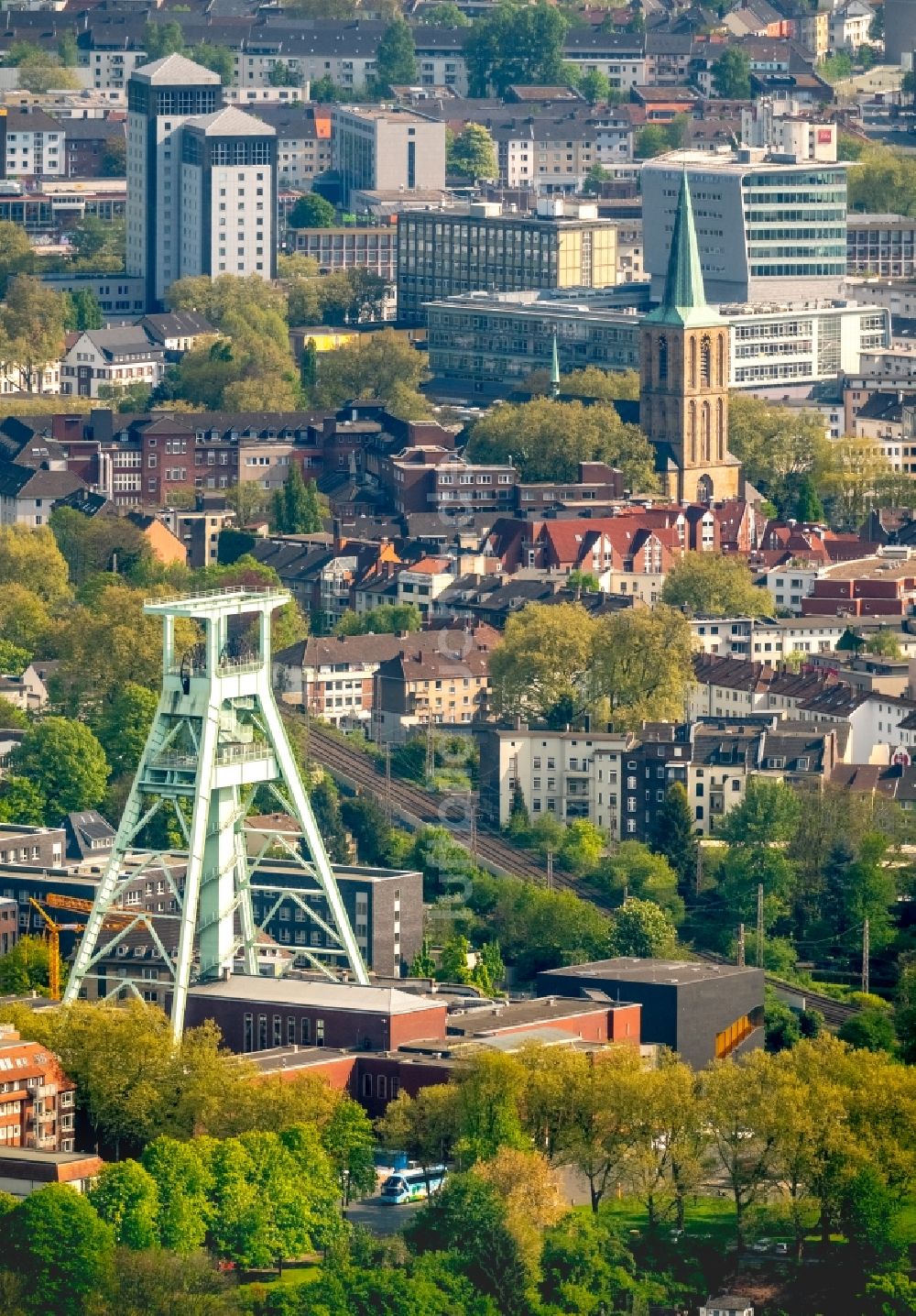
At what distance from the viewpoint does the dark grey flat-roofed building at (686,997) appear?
93812 mm

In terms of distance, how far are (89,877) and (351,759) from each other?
1600 centimetres

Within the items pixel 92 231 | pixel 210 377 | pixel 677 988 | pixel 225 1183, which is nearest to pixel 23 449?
pixel 210 377

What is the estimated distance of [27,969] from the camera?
96.0 m

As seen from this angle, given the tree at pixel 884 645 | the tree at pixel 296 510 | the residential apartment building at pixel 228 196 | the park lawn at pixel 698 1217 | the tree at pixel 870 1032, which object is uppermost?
the residential apartment building at pixel 228 196

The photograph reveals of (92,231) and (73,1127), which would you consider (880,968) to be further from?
(92,231)

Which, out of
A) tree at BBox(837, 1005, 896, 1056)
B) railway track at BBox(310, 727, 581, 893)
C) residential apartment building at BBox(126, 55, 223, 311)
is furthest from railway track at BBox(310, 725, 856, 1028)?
residential apartment building at BBox(126, 55, 223, 311)

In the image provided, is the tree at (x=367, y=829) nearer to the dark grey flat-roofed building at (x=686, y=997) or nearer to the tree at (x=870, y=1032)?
the dark grey flat-roofed building at (x=686, y=997)

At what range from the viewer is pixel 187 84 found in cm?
18762

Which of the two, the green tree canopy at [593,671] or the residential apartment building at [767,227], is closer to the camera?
the green tree canopy at [593,671]

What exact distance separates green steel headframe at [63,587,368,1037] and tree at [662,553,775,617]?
40026 millimetres

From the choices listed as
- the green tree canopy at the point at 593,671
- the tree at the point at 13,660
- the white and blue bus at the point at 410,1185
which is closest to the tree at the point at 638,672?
the green tree canopy at the point at 593,671

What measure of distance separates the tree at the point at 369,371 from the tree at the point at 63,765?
4944cm

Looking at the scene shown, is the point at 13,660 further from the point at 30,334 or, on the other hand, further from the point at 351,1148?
the point at 30,334

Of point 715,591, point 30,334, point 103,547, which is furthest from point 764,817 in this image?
point 30,334
